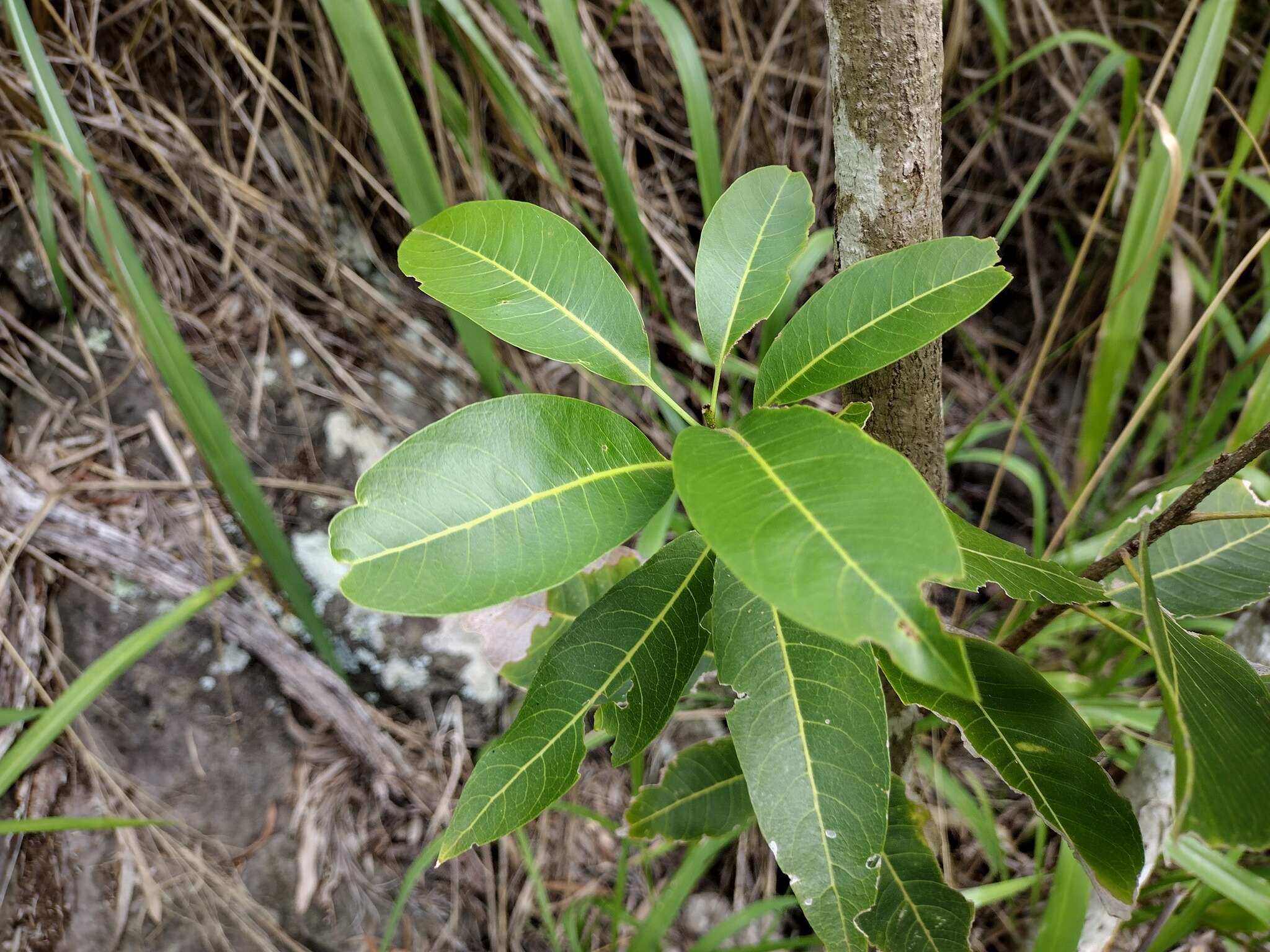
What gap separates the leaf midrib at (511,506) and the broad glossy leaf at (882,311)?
0.13 metres

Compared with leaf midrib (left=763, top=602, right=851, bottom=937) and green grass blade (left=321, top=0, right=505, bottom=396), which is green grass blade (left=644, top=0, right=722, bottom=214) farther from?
leaf midrib (left=763, top=602, right=851, bottom=937)

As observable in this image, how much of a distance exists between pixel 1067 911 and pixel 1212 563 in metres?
0.40

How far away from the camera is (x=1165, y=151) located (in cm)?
99

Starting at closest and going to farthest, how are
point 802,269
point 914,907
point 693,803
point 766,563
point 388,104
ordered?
1. point 766,563
2. point 914,907
3. point 693,803
4. point 388,104
5. point 802,269

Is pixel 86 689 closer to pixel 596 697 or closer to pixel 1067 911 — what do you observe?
pixel 596 697

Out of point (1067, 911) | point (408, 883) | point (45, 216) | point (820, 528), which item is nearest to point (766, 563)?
point (820, 528)

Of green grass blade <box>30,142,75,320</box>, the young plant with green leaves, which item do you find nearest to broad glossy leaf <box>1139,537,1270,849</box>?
the young plant with green leaves

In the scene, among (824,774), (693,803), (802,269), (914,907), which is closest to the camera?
(824,774)

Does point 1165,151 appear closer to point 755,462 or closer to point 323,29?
point 755,462

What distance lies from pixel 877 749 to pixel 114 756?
118cm

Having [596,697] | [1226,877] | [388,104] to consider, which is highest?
[388,104]

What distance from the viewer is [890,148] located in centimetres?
49

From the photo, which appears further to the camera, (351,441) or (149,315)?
(351,441)

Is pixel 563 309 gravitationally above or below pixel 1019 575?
above
